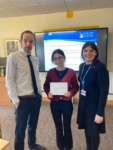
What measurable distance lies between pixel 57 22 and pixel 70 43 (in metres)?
0.67

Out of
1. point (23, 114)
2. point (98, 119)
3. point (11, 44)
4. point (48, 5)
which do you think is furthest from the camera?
point (11, 44)

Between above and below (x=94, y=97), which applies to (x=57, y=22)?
above

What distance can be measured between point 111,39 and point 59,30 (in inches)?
49.4

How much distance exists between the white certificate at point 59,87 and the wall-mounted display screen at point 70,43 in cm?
207

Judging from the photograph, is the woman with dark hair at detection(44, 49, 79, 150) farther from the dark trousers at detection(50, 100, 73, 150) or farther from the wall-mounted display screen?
the wall-mounted display screen

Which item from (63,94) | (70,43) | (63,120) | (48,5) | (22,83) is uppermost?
(48,5)

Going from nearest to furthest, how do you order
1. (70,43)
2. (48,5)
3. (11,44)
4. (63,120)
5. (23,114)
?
(23,114) < (63,120) < (48,5) < (70,43) < (11,44)

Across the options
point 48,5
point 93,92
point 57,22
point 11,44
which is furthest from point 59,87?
→ point 11,44

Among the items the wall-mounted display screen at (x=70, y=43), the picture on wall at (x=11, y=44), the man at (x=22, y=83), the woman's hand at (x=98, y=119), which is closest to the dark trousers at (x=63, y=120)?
the man at (x=22, y=83)

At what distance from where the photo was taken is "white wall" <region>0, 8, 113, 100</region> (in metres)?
3.71

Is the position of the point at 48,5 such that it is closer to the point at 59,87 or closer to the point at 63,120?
the point at 59,87

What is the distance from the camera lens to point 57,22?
3947 mm

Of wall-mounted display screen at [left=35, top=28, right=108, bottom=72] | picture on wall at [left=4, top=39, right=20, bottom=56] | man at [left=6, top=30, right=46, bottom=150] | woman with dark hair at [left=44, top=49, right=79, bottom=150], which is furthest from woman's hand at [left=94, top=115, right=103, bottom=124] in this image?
picture on wall at [left=4, top=39, right=20, bottom=56]

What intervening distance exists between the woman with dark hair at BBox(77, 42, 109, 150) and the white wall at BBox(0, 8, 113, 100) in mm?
2434
